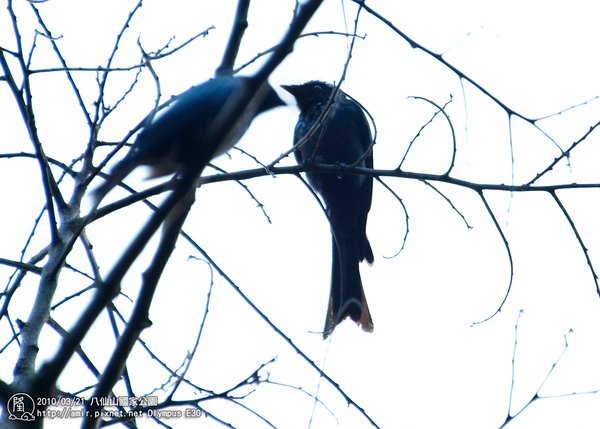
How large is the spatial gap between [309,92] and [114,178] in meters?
2.70

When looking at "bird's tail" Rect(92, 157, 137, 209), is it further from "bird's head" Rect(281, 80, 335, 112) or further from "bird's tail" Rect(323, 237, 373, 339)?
"bird's head" Rect(281, 80, 335, 112)

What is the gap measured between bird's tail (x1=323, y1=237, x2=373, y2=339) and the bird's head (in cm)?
97

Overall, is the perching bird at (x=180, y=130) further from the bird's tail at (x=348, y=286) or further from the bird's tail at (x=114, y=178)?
the bird's tail at (x=348, y=286)

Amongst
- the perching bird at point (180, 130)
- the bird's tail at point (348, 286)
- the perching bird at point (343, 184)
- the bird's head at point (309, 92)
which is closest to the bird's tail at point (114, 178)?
the perching bird at point (180, 130)

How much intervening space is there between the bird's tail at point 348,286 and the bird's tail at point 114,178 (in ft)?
5.06

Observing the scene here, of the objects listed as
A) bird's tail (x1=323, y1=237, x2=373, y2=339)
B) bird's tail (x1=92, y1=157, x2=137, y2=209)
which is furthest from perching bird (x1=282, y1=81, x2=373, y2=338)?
bird's tail (x1=92, y1=157, x2=137, y2=209)

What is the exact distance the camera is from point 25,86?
2.59 m

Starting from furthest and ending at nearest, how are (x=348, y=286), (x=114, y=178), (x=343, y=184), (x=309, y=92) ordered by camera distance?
(x=309, y=92) → (x=343, y=184) → (x=348, y=286) → (x=114, y=178)

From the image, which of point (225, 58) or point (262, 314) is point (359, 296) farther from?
point (225, 58)

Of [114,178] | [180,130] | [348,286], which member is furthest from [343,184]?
[114,178]

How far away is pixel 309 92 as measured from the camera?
544cm

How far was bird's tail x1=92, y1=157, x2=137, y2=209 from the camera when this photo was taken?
277 cm

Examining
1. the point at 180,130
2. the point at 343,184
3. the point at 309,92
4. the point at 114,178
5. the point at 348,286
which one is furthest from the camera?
the point at 309,92

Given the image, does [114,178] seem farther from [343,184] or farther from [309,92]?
[309,92]
